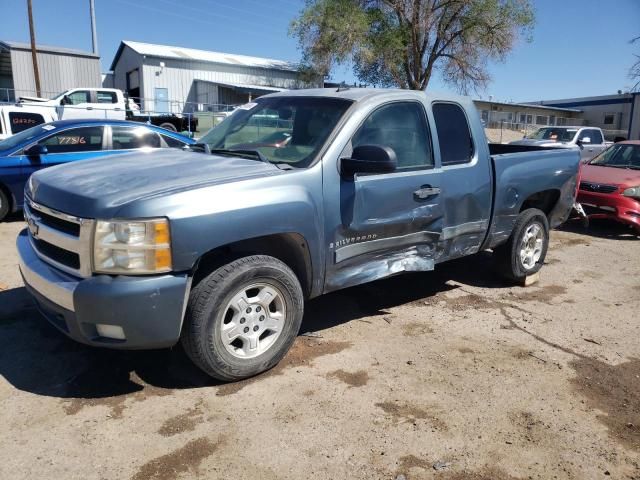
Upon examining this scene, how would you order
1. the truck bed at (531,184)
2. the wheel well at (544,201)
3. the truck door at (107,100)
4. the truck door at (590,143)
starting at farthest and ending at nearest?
the truck door at (107,100) → the truck door at (590,143) → the wheel well at (544,201) → the truck bed at (531,184)

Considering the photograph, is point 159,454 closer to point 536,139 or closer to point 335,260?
point 335,260

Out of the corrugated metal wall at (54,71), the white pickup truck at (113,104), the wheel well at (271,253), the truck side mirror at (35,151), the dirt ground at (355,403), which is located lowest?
the dirt ground at (355,403)

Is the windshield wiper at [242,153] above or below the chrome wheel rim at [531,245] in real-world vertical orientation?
above

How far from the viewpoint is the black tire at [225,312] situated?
3.05m

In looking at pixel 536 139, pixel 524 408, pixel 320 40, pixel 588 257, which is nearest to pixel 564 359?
pixel 524 408

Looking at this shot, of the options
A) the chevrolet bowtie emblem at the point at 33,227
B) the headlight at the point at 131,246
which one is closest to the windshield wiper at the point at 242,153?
the headlight at the point at 131,246

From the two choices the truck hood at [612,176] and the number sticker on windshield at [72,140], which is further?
the truck hood at [612,176]

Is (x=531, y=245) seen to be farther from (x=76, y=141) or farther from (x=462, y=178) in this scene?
(x=76, y=141)

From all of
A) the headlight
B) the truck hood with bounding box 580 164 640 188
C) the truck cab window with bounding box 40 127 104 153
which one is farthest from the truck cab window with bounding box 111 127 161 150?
the truck hood with bounding box 580 164 640 188

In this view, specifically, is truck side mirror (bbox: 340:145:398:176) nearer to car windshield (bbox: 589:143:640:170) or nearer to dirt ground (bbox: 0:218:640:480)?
dirt ground (bbox: 0:218:640:480)

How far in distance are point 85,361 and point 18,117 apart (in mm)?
11067

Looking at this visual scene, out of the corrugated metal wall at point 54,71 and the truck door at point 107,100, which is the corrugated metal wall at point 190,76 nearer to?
the corrugated metal wall at point 54,71

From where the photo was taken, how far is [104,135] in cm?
841

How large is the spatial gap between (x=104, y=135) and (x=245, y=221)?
6325mm
